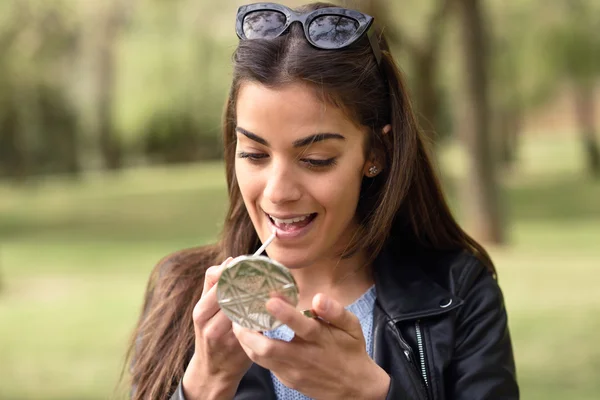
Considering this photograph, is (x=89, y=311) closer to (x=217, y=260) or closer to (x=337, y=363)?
(x=217, y=260)

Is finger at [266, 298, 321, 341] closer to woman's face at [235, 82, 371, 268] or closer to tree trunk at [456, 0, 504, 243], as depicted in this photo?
woman's face at [235, 82, 371, 268]

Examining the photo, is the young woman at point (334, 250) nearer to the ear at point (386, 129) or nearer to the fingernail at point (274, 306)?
the ear at point (386, 129)

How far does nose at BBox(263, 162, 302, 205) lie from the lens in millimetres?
1845

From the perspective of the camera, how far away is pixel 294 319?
5.07 ft

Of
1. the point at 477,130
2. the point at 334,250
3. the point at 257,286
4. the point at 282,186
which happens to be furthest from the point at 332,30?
the point at 477,130

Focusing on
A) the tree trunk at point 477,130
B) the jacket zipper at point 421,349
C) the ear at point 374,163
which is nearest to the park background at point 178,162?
the tree trunk at point 477,130

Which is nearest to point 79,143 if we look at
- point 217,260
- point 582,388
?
point 582,388

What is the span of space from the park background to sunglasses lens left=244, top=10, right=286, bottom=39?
0.71 meters

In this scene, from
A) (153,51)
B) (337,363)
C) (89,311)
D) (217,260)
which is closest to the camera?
(337,363)

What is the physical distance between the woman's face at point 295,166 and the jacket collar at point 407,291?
0.22 metres

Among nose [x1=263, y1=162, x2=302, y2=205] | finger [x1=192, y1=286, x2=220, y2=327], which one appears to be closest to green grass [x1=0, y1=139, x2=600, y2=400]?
nose [x1=263, y1=162, x2=302, y2=205]

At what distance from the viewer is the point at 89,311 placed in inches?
328

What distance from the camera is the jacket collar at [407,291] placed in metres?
2.02

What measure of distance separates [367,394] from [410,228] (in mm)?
594
